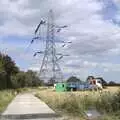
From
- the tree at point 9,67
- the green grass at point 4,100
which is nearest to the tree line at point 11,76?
the tree at point 9,67

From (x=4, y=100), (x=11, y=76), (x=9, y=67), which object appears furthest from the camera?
(x=11, y=76)

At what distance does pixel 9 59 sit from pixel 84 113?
7243cm

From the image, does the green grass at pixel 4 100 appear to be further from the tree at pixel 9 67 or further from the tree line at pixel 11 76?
the tree at pixel 9 67

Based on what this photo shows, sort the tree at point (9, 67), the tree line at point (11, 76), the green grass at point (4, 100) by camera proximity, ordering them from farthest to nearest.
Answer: the tree at point (9, 67) < the tree line at point (11, 76) < the green grass at point (4, 100)

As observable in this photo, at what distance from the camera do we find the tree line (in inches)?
3034

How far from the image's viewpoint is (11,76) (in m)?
94.8

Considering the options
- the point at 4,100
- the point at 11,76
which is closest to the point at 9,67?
the point at 11,76

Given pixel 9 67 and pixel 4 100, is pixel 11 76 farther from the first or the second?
pixel 4 100

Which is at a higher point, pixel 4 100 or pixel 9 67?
pixel 9 67

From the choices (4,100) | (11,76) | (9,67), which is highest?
(9,67)

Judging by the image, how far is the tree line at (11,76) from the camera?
77075 millimetres

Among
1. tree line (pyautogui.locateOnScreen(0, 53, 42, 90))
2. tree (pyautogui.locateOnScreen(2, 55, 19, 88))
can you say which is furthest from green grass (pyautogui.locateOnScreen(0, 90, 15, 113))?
tree (pyautogui.locateOnScreen(2, 55, 19, 88))

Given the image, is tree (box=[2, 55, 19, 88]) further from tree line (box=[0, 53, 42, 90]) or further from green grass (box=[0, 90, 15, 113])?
green grass (box=[0, 90, 15, 113])

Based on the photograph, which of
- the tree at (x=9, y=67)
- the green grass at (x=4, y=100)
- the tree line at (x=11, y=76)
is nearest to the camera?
the green grass at (x=4, y=100)
